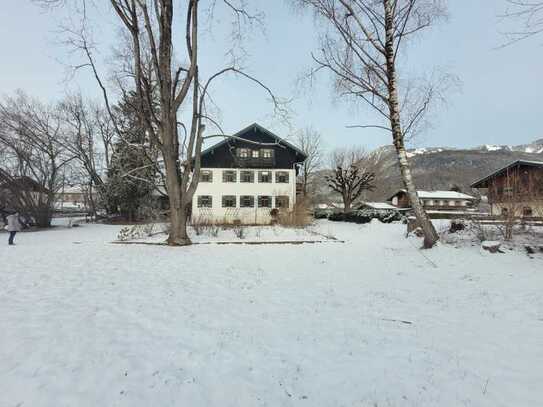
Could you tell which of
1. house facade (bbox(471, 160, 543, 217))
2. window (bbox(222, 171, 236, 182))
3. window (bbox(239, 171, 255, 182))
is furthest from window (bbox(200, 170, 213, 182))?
house facade (bbox(471, 160, 543, 217))

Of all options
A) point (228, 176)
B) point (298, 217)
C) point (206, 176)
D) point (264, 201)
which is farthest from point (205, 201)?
point (298, 217)

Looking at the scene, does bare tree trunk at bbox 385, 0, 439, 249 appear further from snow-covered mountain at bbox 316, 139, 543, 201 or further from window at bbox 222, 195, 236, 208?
snow-covered mountain at bbox 316, 139, 543, 201

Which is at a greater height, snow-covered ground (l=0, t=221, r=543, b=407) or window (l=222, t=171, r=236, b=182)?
window (l=222, t=171, r=236, b=182)

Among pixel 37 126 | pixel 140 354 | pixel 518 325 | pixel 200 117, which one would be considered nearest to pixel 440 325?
pixel 518 325

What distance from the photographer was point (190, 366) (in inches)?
99.1

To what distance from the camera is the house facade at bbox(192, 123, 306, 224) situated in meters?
26.1

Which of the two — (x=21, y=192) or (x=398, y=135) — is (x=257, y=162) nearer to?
(x=398, y=135)

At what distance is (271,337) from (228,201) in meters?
23.7

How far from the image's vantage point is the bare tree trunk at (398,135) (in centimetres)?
863

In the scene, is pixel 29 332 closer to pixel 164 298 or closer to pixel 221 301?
pixel 164 298

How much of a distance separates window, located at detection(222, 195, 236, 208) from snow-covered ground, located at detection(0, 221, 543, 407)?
20039mm

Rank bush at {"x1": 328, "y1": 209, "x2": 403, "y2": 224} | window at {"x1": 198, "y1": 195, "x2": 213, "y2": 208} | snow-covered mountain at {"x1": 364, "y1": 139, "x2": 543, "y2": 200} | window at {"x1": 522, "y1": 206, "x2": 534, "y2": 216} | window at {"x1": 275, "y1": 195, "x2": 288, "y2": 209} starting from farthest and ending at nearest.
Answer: snow-covered mountain at {"x1": 364, "y1": 139, "x2": 543, "y2": 200}
window at {"x1": 198, "y1": 195, "x2": 213, "y2": 208}
window at {"x1": 275, "y1": 195, "x2": 288, "y2": 209}
bush at {"x1": 328, "y1": 209, "x2": 403, "y2": 224}
window at {"x1": 522, "y1": 206, "x2": 534, "y2": 216}

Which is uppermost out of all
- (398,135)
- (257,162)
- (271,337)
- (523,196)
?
(257,162)

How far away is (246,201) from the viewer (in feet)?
86.9
